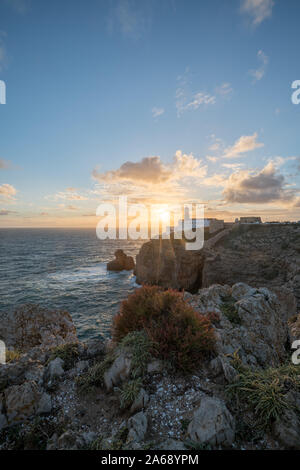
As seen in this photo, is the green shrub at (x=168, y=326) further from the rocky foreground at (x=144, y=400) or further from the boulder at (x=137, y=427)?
the boulder at (x=137, y=427)

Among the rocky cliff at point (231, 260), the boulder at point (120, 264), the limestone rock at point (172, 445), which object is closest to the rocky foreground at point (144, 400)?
the limestone rock at point (172, 445)

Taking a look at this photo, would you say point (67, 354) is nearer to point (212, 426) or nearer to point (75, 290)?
point (212, 426)

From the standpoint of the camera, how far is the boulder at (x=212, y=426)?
3.32 meters

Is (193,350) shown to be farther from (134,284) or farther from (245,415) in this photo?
(134,284)

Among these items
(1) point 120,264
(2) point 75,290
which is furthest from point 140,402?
(1) point 120,264

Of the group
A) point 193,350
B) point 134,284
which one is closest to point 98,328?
point 134,284

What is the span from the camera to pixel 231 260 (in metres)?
35.5

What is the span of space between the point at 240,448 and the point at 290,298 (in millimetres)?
18697

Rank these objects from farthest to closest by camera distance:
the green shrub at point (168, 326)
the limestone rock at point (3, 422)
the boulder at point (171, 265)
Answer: the boulder at point (171, 265) < the green shrub at point (168, 326) < the limestone rock at point (3, 422)

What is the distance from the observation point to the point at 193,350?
17.1ft

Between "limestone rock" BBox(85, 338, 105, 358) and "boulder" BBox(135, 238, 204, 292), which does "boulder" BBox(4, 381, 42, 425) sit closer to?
"limestone rock" BBox(85, 338, 105, 358)

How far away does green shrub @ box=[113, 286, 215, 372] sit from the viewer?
16.9ft

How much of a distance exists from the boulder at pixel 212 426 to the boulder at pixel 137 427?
35.0 inches
